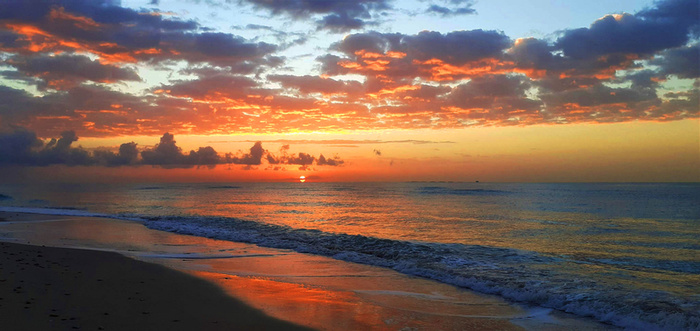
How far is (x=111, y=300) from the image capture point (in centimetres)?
935

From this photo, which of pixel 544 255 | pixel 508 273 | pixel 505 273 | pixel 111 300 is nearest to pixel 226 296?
pixel 111 300

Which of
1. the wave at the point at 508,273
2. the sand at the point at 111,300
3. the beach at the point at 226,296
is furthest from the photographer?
the wave at the point at 508,273

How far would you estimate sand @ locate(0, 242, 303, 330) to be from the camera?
7.82 meters


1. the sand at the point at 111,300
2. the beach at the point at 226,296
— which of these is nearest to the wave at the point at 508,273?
the beach at the point at 226,296

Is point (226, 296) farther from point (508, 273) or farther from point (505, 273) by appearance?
point (508, 273)

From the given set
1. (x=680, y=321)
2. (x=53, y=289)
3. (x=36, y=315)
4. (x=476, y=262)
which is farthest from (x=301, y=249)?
(x=680, y=321)

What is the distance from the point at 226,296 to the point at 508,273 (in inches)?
347

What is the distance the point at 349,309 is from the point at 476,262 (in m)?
7.95

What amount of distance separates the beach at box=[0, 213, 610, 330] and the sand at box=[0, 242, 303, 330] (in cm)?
2

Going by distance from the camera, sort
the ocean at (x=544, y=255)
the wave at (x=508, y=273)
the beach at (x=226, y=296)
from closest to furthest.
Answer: the beach at (x=226, y=296) → the wave at (x=508, y=273) → the ocean at (x=544, y=255)

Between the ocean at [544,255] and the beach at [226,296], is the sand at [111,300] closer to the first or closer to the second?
the beach at [226,296]

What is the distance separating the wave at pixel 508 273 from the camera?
381 inches

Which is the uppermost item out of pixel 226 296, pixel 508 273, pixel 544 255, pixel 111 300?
pixel 111 300

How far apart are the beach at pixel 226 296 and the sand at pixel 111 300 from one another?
2cm
